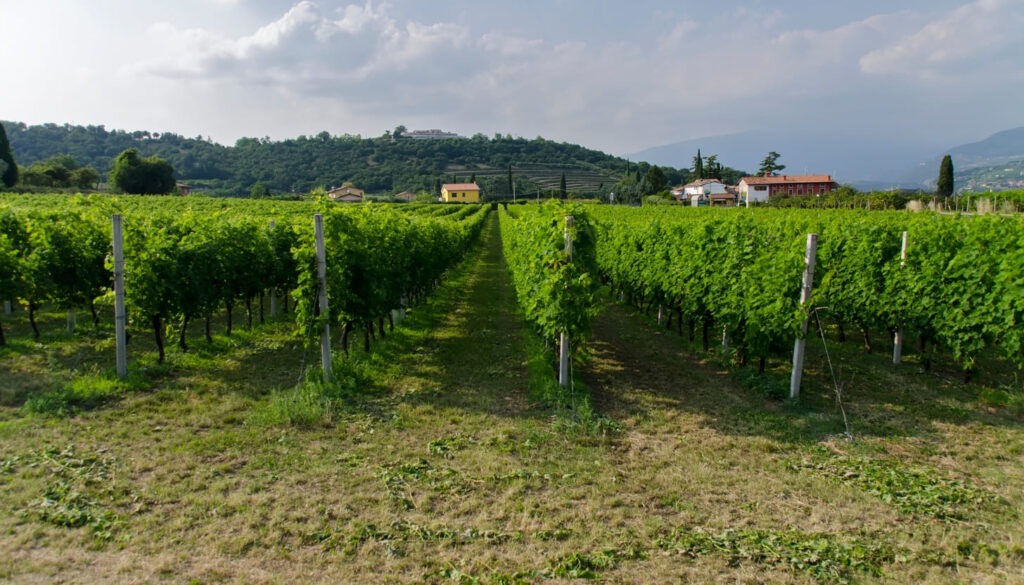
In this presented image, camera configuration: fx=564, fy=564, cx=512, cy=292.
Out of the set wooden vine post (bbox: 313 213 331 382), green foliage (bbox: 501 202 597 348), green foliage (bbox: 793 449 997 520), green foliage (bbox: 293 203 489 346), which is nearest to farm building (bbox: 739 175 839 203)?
green foliage (bbox: 293 203 489 346)

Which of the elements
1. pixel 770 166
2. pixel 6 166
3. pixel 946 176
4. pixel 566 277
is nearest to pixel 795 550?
pixel 566 277

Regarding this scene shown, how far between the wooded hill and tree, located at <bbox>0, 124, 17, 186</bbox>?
101ft

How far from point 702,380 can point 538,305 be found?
2.78 metres

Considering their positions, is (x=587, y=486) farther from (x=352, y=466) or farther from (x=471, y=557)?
(x=352, y=466)

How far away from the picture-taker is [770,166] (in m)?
109

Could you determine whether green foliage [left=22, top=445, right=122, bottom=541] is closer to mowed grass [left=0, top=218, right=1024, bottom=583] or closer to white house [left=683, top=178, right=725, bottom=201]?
mowed grass [left=0, top=218, right=1024, bottom=583]

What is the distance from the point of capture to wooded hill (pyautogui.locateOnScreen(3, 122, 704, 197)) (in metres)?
111

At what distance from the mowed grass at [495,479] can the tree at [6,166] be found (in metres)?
62.6

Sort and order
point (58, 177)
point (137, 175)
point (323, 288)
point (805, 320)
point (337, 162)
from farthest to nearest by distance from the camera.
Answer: point (337, 162)
point (137, 175)
point (58, 177)
point (323, 288)
point (805, 320)

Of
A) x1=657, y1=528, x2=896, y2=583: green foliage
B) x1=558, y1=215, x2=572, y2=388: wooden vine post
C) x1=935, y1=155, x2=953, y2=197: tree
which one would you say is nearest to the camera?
x1=657, y1=528, x2=896, y2=583: green foliage

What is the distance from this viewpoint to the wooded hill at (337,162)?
111 metres

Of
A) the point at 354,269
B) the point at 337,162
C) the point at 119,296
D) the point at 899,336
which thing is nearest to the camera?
the point at 119,296

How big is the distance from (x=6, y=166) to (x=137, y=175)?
1077 centimetres

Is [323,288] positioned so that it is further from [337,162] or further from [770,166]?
[337,162]
